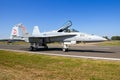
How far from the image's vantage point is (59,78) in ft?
24.4

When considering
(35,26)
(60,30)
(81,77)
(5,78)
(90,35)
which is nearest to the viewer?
(5,78)

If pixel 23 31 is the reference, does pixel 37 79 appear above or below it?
below

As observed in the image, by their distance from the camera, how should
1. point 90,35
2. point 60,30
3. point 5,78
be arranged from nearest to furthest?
point 5,78 → point 90,35 → point 60,30

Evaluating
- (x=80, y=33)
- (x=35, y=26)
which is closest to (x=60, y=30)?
(x=80, y=33)

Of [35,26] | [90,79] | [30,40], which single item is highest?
[35,26]

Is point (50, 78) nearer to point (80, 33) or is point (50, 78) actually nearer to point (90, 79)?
point (90, 79)

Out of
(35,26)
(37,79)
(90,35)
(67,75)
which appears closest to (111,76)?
(67,75)

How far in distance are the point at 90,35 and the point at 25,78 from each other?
47.4ft

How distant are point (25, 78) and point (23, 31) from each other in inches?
904

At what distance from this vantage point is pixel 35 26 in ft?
96.5

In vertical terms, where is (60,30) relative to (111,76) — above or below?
above

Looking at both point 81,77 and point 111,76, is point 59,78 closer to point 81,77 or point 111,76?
point 81,77

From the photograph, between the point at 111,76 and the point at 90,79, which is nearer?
the point at 90,79

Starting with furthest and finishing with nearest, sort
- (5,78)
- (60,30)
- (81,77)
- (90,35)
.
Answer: (60,30), (90,35), (81,77), (5,78)
